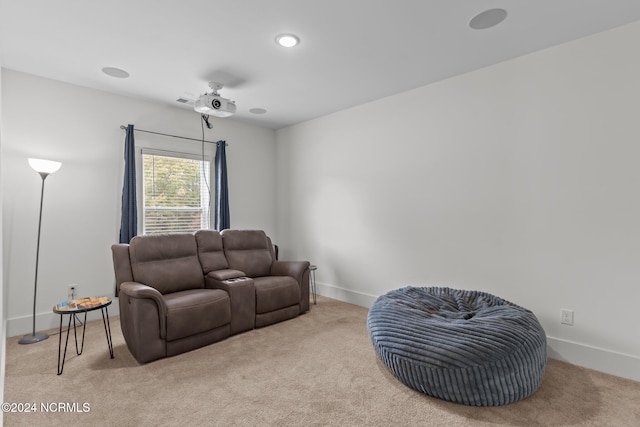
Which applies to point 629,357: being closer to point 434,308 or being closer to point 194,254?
point 434,308

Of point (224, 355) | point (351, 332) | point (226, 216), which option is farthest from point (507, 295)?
point (226, 216)

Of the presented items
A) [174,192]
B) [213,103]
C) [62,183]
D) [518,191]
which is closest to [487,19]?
[518,191]

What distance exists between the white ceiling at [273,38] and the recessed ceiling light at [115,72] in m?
0.06

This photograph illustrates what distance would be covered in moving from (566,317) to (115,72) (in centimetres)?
464

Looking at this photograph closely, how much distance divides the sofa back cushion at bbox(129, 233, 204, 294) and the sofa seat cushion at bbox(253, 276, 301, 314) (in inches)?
25.0

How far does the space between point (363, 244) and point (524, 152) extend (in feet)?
6.74

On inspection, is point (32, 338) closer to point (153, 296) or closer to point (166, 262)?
point (166, 262)

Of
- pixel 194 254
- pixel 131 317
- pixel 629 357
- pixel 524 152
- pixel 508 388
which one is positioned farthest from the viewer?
pixel 194 254

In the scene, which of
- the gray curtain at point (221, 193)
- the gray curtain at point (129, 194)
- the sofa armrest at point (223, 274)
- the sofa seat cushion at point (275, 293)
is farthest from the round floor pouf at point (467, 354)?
the gray curtain at point (129, 194)

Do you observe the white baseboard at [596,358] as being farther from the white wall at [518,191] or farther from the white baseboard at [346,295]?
the white baseboard at [346,295]

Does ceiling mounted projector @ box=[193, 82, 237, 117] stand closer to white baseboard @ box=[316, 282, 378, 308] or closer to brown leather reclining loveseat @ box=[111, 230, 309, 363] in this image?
brown leather reclining loveseat @ box=[111, 230, 309, 363]

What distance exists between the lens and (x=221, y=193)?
4.68 m

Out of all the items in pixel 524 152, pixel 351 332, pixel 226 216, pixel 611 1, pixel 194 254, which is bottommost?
pixel 351 332

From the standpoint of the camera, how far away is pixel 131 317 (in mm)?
2650
